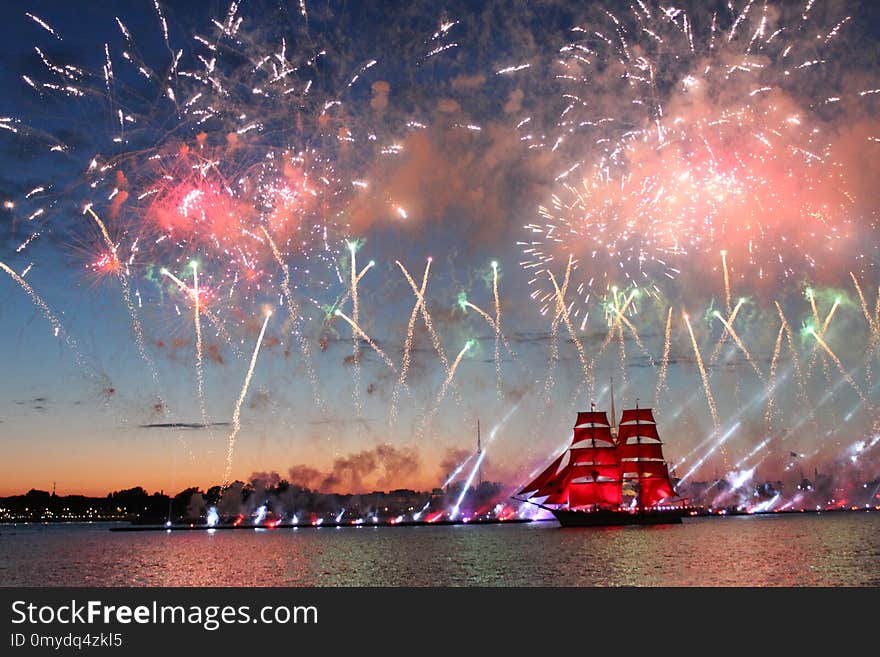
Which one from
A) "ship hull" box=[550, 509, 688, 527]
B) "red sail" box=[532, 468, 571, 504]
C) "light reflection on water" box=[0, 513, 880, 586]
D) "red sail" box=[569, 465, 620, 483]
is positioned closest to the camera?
"light reflection on water" box=[0, 513, 880, 586]

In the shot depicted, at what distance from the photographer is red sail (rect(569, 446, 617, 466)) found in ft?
559

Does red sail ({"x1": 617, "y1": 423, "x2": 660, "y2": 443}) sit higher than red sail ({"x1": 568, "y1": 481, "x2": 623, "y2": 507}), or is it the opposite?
red sail ({"x1": 617, "y1": 423, "x2": 660, "y2": 443})

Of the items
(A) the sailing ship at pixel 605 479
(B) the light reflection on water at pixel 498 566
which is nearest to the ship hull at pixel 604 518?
(A) the sailing ship at pixel 605 479

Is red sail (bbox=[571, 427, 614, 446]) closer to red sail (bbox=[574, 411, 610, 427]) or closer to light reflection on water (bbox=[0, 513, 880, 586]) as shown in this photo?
red sail (bbox=[574, 411, 610, 427])

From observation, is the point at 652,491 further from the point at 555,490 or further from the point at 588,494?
the point at 555,490

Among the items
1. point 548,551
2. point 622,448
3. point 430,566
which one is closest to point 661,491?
point 622,448

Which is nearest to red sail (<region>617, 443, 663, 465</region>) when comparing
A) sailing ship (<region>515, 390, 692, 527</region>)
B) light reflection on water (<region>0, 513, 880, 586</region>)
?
sailing ship (<region>515, 390, 692, 527</region>)

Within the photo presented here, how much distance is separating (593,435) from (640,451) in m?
10.6

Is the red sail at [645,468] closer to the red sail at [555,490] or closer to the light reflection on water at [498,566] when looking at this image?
the red sail at [555,490]
